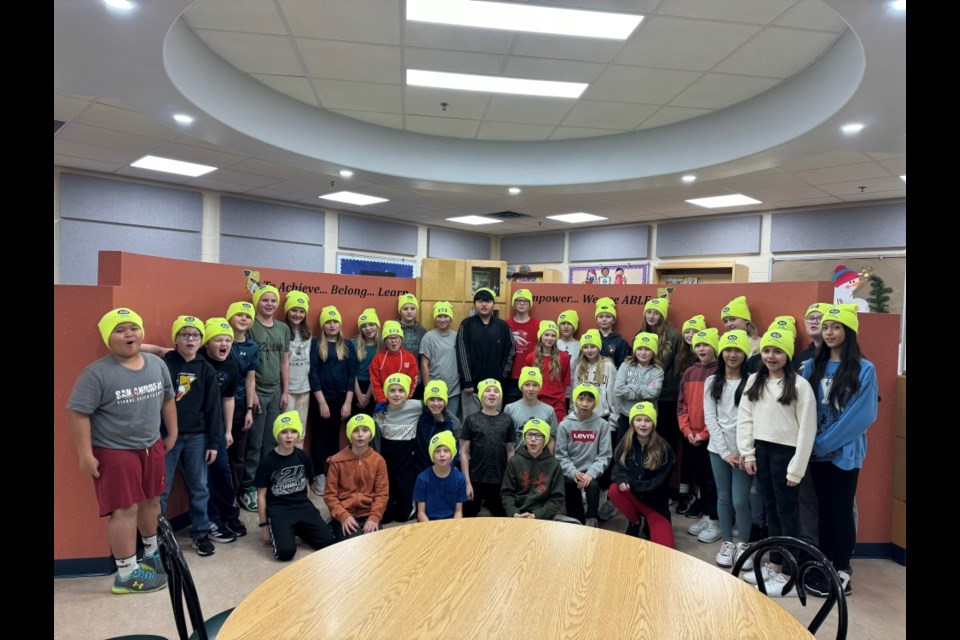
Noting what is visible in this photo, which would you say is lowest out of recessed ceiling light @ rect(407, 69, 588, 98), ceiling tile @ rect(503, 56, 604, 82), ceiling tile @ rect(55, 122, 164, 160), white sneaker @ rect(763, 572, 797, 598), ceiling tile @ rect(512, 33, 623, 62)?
white sneaker @ rect(763, 572, 797, 598)

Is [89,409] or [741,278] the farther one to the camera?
[741,278]

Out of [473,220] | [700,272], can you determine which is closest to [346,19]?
[473,220]

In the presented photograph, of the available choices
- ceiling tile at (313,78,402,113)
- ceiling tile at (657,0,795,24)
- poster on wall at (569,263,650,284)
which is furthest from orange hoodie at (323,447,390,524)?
poster on wall at (569,263,650,284)

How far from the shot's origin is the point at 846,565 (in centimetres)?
308

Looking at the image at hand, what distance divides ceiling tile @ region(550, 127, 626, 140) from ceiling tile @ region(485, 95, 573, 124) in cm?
31

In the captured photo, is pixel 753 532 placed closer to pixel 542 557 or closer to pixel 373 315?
pixel 542 557

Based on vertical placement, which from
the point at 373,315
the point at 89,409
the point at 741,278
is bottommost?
the point at 89,409

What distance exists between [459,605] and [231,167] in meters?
6.48

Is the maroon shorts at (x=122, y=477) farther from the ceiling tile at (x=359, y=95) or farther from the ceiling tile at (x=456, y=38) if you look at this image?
the ceiling tile at (x=359, y=95)

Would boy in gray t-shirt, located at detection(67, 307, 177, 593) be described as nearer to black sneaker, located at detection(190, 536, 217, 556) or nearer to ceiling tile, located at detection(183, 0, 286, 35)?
black sneaker, located at detection(190, 536, 217, 556)

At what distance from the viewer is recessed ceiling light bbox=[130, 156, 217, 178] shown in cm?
639

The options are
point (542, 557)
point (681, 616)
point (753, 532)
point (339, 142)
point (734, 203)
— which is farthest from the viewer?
point (734, 203)

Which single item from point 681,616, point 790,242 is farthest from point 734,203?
point 681,616

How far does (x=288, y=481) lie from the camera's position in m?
3.45
